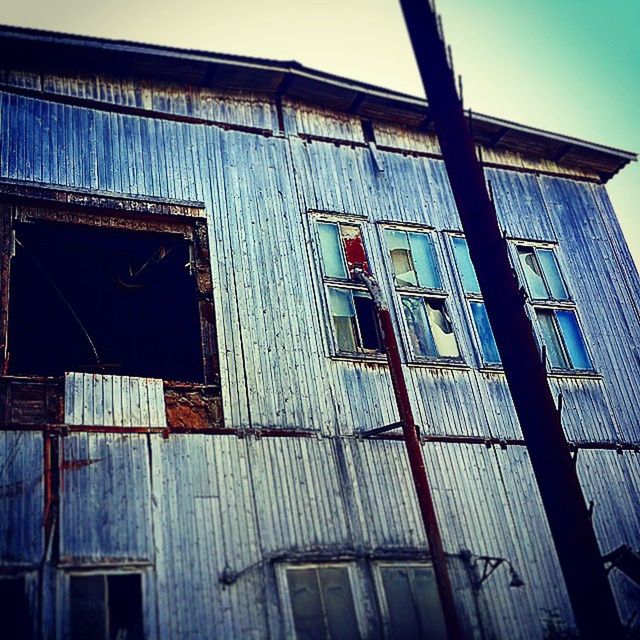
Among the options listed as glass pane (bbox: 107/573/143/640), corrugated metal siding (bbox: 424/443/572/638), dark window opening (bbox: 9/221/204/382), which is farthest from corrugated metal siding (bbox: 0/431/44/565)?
corrugated metal siding (bbox: 424/443/572/638)

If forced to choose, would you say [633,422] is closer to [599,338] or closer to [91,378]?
[599,338]

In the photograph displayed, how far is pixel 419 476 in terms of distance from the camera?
8195 millimetres

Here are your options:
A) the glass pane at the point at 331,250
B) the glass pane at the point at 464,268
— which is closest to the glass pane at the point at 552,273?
the glass pane at the point at 464,268

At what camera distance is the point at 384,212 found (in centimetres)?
1121

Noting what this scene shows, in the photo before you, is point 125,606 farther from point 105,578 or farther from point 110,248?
point 110,248

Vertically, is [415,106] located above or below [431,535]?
above

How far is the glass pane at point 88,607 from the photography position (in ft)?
21.8

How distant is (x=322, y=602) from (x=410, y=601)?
1080 mm

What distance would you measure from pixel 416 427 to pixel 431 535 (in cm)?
151

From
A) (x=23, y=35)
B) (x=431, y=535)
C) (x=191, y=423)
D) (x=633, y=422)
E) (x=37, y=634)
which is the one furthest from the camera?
(x=633, y=422)

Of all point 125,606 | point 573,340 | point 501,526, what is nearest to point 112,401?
point 125,606

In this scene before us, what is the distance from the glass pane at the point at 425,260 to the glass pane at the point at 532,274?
180cm

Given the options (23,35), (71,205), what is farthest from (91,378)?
(23,35)

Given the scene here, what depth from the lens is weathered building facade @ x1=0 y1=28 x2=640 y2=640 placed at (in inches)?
290
